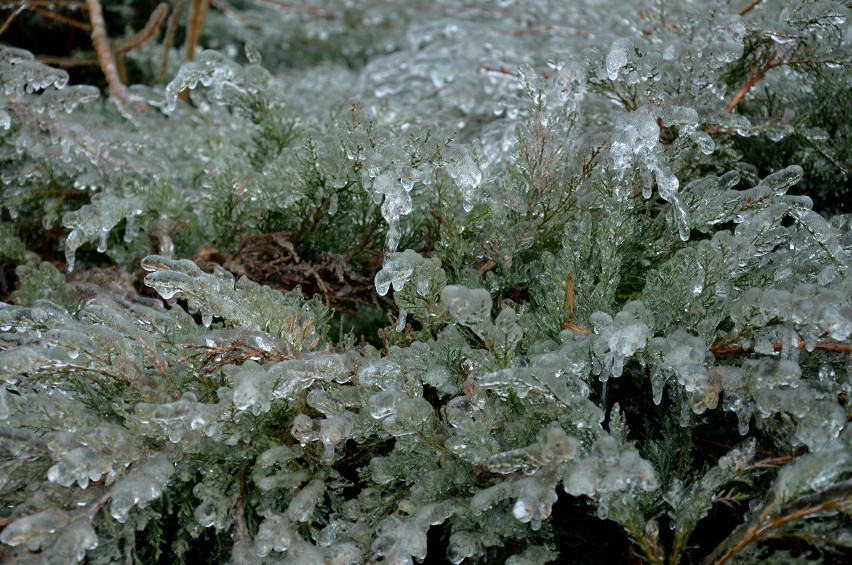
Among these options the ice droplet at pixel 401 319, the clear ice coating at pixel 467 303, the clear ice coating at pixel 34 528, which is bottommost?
the clear ice coating at pixel 34 528

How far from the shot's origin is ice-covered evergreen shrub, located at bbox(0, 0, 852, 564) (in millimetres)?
959

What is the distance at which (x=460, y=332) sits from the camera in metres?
1.16

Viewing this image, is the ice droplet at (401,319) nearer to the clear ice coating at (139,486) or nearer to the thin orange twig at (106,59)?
the clear ice coating at (139,486)

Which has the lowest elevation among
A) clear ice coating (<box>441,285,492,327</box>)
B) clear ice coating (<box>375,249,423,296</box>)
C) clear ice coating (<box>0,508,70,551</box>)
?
clear ice coating (<box>0,508,70,551</box>)

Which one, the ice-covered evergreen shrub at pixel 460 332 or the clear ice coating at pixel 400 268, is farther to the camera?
the clear ice coating at pixel 400 268

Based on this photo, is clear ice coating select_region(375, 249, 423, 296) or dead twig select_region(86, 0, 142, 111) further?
dead twig select_region(86, 0, 142, 111)

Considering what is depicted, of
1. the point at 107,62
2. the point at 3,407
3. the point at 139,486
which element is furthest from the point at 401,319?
the point at 107,62

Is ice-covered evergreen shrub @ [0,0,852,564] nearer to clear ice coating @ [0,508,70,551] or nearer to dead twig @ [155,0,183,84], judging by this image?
clear ice coating @ [0,508,70,551]

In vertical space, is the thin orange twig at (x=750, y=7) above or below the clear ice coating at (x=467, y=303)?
above

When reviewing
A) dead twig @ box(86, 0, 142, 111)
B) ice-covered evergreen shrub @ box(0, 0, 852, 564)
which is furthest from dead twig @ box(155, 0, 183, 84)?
ice-covered evergreen shrub @ box(0, 0, 852, 564)

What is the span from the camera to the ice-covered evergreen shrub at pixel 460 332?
96cm

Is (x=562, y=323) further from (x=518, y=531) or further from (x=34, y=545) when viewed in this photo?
(x=34, y=545)

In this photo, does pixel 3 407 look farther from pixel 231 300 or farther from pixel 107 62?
pixel 107 62

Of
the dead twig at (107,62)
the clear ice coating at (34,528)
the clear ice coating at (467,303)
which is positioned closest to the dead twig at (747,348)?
the clear ice coating at (467,303)
